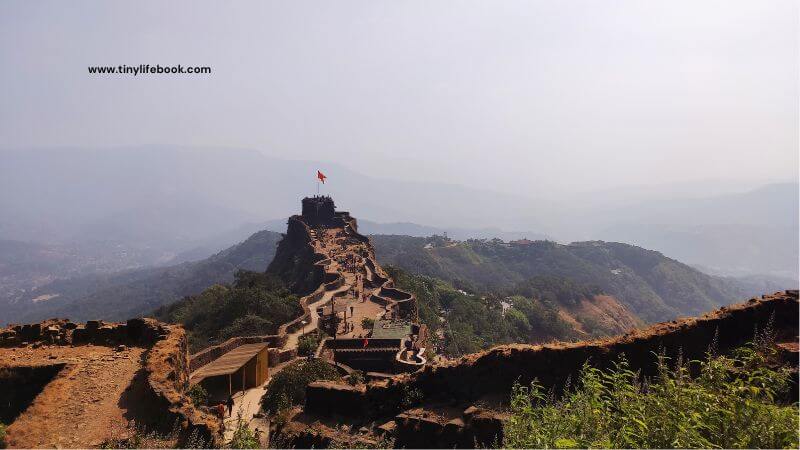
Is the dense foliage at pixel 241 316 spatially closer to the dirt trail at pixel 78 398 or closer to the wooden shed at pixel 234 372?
the wooden shed at pixel 234 372

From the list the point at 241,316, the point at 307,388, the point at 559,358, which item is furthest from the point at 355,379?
the point at 241,316

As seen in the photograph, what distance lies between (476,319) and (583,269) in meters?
86.5

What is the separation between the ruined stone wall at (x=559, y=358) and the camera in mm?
10500

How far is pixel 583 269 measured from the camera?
13250 cm

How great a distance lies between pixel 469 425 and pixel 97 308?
145 m

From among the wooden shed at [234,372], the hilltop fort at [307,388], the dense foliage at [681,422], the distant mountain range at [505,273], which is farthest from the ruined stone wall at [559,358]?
the distant mountain range at [505,273]

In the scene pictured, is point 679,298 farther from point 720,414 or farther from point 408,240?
point 720,414

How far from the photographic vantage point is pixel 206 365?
18891mm

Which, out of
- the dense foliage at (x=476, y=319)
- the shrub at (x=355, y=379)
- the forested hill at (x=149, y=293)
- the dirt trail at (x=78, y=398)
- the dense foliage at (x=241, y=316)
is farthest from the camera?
the forested hill at (x=149, y=293)

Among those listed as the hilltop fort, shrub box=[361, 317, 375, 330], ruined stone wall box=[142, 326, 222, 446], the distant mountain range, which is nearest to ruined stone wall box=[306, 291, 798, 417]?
the hilltop fort

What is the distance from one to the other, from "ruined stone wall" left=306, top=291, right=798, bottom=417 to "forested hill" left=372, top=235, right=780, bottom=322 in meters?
88.9

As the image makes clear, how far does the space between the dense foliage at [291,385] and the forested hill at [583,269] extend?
84210 millimetres

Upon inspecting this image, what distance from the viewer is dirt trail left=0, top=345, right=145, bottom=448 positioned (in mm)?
9109

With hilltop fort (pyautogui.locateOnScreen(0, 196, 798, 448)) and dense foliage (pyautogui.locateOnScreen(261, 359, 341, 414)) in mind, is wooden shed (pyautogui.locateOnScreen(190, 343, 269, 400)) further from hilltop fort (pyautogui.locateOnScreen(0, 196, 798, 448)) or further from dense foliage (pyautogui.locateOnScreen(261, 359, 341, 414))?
dense foliage (pyautogui.locateOnScreen(261, 359, 341, 414))
